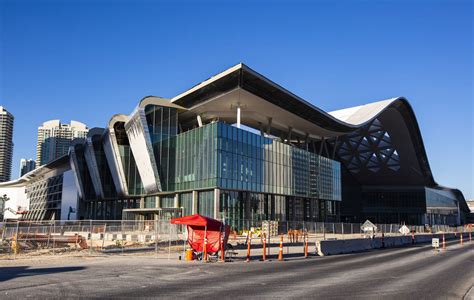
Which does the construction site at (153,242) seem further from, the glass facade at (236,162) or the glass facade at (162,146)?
the glass facade at (162,146)

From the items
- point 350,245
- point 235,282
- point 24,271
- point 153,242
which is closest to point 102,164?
point 153,242

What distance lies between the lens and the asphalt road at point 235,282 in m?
12.0

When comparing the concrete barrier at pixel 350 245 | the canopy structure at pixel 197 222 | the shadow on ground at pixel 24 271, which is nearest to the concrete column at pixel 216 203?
the concrete barrier at pixel 350 245

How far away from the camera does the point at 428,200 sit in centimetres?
10944

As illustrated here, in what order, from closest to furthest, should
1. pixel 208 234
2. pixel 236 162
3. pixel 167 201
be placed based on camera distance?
1. pixel 208 234
2. pixel 236 162
3. pixel 167 201

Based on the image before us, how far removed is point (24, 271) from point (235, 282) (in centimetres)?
920

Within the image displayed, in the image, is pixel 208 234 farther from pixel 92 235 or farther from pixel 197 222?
pixel 92 235

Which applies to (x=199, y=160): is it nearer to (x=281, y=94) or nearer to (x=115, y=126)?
(x=281, y=94)

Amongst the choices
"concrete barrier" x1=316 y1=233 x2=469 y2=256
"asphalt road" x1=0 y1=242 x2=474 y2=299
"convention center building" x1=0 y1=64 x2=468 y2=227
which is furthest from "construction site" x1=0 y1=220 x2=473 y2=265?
"asphalt road" x1=0 y1=242 x2=474 y2=299

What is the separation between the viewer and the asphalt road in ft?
39.4

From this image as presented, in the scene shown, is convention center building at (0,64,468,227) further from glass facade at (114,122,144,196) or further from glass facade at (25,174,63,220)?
glass facade at (25,174,63,220)

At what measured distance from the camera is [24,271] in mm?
17781

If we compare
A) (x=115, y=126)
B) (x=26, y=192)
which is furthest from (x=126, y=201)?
(x=26, y=192)

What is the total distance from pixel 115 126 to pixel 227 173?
22771 mm
